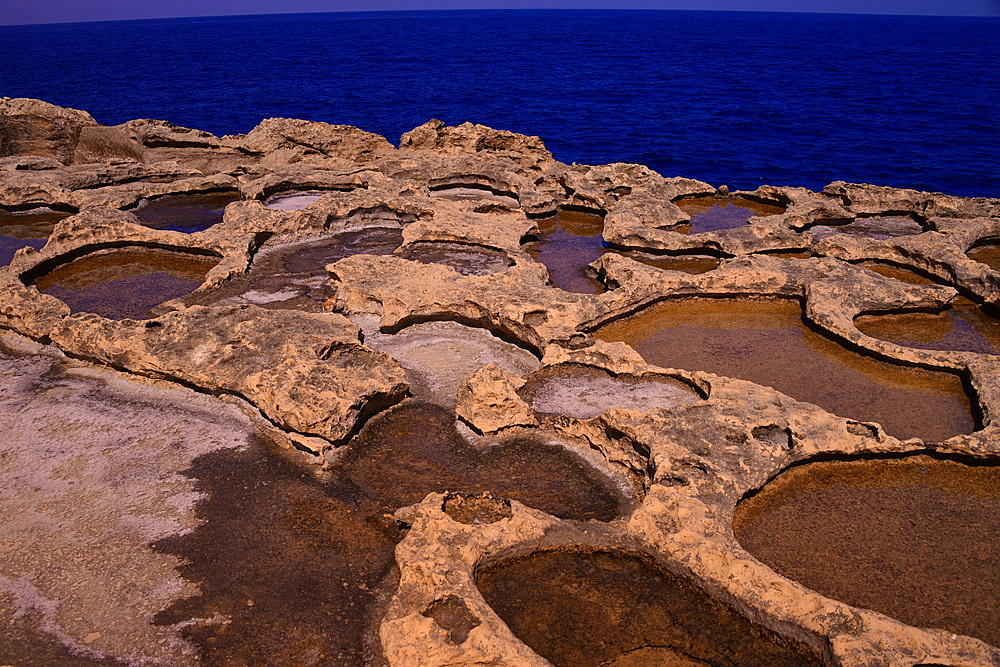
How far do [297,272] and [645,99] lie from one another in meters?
33.1

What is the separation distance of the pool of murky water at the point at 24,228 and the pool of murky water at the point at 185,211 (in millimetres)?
1154

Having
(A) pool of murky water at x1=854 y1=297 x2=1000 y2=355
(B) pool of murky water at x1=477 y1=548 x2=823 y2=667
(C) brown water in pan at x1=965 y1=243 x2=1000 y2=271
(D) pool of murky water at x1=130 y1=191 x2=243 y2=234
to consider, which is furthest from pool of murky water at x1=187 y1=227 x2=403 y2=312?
(C) brown water in pan at x1=965 y1=243 x2=1000 y2=271

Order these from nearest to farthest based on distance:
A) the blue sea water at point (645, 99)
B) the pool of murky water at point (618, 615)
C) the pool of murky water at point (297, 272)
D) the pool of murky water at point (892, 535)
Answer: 1. the pool of murky water at point (618, 615)
2. the pool of murky water at point (892, 535)
3. the pool of murky water at point (297, 272)
4. the blue sea water at point (645, 99)

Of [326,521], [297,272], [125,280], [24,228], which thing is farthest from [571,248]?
[24,228]

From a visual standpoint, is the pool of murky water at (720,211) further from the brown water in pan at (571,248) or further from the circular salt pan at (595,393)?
the circular salt pan at (595,393)

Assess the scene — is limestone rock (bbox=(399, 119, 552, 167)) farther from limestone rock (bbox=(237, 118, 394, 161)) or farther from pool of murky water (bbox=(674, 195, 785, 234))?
pool of murky water (bbox=(674, 195, 785, 234))

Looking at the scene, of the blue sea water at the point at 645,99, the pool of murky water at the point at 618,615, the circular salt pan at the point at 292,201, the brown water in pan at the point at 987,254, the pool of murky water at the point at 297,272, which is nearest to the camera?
the pool of murky water at the point at 618,615

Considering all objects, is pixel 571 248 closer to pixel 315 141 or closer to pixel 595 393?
pixel 595 393

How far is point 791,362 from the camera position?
6.50m

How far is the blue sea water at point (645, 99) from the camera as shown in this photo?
25.1m

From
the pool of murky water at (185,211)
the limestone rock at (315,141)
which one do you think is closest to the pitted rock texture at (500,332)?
the pool of murky water at (185,211)

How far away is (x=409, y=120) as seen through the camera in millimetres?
32156

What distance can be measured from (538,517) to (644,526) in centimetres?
62

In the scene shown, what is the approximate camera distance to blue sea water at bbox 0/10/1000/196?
25.1m
